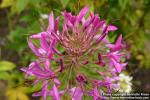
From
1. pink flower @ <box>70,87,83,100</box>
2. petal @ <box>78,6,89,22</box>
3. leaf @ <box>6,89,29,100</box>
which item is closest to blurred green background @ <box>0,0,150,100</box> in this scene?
leaf @ <box>6,89,29,100</box>

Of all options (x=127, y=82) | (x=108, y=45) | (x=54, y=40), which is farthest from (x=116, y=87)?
(x=127, y=82)

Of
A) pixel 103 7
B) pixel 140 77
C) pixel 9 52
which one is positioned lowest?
pixel 140 77

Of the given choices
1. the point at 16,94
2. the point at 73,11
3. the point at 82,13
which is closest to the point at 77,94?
the point at 82,13

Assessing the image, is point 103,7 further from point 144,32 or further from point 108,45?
point 108,45

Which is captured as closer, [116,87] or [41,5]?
[116,87]

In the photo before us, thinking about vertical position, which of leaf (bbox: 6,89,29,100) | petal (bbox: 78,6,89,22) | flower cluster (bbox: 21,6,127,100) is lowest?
leaf (bbox: 6,89,29,100)

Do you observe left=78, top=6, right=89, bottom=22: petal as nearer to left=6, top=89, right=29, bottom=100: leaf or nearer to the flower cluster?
the flower cluster

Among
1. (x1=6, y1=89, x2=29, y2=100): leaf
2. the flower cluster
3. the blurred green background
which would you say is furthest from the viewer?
(x1=6, y1=89, x2=29, y2=100): leaf
